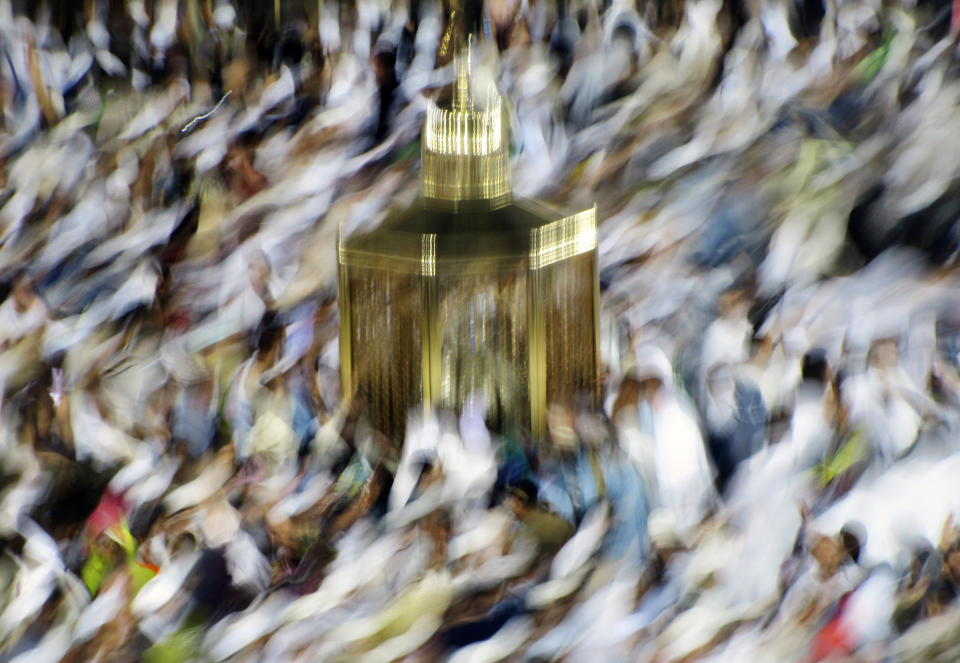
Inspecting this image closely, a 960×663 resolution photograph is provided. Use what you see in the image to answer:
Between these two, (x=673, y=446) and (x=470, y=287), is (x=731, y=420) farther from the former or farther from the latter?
(x=470, y=287)

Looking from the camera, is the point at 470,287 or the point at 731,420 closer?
the point at 470,287

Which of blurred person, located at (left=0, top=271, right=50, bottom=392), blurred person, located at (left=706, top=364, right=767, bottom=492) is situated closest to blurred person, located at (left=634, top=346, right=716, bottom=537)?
blurred person, located at (left=706, top=364, right=767, bottom=492)

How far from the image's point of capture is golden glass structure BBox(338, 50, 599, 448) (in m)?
0.34

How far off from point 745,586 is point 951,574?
64 millimetres

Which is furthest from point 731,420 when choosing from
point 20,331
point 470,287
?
point 20,331

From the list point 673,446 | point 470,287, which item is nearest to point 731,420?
point 673,446

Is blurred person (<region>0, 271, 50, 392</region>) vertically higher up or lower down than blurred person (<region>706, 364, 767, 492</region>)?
higher up

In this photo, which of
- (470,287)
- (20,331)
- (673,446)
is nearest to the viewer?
(470,287)

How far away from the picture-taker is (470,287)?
34cm

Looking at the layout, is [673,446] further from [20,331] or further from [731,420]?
[20,331]

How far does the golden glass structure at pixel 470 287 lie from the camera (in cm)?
34

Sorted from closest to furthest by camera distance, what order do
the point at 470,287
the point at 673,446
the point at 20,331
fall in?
the point at 470,287, the point at 673,446, the point at 20,331

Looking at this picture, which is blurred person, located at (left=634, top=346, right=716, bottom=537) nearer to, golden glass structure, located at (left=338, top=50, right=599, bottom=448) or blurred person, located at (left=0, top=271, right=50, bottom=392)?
golden glass structure, located at (left=338, top=50, right=599, bottom=448)

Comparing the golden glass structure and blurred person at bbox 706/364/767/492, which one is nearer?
the golden glass structure
